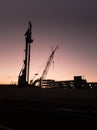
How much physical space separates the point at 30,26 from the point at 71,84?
21.8m

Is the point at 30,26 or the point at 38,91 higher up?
the point at 30,26

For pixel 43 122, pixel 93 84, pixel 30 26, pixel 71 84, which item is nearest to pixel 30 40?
pixel 30 26

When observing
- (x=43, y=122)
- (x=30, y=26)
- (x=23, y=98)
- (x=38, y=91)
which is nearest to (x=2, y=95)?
(x=23, y=98)

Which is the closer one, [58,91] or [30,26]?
[58,91]

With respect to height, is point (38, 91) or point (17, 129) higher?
point (38, 91)

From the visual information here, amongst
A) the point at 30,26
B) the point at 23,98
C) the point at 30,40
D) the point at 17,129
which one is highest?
the point at 30,26

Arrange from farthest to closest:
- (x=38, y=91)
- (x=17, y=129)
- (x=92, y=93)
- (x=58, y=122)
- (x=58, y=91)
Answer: (x=38, y=91) → (x=58, y=91) → (x=92, y=93) → (x=58, y=122) → (x=17, y=129)

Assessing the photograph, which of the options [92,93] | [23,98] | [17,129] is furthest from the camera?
[23,98]

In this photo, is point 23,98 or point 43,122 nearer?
point 43,122

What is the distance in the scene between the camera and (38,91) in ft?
107

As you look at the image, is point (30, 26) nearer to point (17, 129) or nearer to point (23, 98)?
point (23, 98)

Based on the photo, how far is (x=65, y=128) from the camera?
40.1 ft

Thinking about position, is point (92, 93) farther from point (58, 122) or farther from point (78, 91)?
point (58, 122)

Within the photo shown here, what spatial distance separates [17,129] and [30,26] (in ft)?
137
